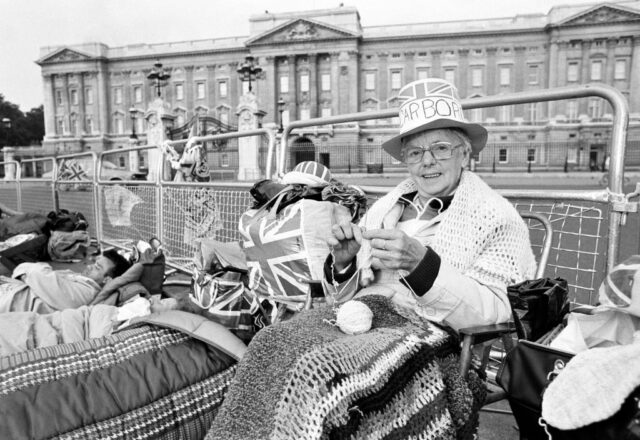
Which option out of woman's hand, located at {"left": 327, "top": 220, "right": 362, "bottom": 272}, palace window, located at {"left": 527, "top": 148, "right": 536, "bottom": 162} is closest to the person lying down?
woman's hand, located at {"left": 327, "top": 220, "right": 362, "bottom": 272}

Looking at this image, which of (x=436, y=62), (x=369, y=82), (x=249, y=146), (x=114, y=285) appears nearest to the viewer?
(x=114, y=285)

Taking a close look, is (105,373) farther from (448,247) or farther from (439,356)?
(448,247)

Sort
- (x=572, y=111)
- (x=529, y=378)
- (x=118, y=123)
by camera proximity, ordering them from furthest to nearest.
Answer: (x=118, y=123), (x=572, y=111), (x=529, y=378)

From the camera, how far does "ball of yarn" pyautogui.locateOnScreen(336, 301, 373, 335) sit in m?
1.43

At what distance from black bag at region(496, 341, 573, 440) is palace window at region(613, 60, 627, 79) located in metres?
53.3

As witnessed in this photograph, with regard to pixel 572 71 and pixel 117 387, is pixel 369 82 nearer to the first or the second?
pixel 572 71

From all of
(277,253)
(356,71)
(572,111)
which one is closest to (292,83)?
(356,71)

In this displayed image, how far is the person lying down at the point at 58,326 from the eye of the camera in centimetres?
187

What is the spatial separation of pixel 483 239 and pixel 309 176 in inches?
52.0

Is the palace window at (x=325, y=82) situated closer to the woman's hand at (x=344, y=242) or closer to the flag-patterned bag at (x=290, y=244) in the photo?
the flag-patterned bag at (x=290, y=244)

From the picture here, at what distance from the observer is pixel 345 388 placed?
1.17 m

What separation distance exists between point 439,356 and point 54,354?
1.27m

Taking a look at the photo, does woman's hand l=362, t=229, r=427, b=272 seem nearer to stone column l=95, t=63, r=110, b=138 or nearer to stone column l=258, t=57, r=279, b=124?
stone column l=258, t=57, r=279, b=124

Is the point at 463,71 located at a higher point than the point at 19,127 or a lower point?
higher
